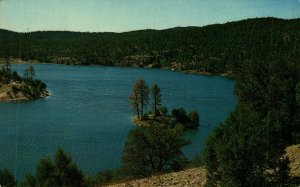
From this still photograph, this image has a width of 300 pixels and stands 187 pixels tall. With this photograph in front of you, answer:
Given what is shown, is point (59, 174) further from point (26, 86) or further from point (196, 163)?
point (26, 86)

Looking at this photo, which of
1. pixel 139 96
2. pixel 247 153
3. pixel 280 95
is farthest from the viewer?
pixel 139 96

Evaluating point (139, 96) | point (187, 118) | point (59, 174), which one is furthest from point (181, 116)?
point (59, 174)

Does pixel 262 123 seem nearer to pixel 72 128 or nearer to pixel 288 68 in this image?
pixel 288 68

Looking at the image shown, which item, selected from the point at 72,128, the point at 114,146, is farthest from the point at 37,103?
the point at 114,146

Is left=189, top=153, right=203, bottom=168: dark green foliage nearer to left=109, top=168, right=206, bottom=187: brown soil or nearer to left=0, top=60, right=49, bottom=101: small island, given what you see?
left=109, top=168, right=206, bottom=187: brown soil

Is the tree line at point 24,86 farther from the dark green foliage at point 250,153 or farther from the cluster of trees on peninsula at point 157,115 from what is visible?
the dark green foliage at point 250,153

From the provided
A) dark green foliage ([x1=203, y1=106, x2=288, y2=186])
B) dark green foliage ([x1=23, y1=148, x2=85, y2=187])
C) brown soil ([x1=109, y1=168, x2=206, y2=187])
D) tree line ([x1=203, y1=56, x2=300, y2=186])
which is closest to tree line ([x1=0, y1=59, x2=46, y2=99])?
dark green foliage ([x1=23, y1=148, x2=85, y2=187])
